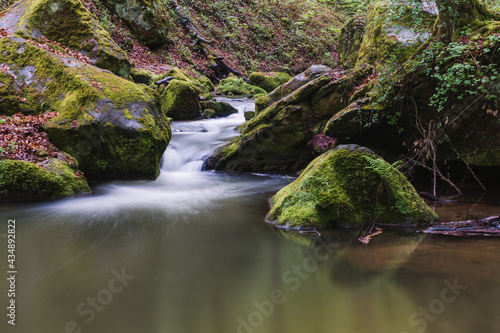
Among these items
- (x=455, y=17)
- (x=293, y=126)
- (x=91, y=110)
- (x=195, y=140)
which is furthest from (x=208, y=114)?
(x=455, y=17)

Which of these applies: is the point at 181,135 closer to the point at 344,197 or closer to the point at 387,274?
the point at 344,197

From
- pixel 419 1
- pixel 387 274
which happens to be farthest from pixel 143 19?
pixel 387 274

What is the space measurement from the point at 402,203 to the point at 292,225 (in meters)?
1.55

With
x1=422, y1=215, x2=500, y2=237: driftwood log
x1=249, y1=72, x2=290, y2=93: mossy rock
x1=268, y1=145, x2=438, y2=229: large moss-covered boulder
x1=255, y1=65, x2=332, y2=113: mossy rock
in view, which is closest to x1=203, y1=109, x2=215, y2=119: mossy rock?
x1=255, y1=65, x2=332, y2=113: mossy rock

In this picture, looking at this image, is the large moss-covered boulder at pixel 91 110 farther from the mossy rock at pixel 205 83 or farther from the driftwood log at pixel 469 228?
the mossy rock at pixel 205 83

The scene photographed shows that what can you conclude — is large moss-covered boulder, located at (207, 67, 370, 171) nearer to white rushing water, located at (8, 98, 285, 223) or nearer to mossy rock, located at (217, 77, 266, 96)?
white rushing water, located at (8, 98, 285, 223)

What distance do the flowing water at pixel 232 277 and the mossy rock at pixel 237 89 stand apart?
13972 mm

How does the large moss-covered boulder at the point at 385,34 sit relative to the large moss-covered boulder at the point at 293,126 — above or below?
above

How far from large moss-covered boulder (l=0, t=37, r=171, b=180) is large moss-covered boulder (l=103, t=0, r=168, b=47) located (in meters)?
11.1

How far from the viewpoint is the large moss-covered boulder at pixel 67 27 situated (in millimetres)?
9555

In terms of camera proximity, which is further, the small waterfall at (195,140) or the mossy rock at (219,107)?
the mossy rock at (219,107)

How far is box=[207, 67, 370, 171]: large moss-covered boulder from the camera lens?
28.3ft

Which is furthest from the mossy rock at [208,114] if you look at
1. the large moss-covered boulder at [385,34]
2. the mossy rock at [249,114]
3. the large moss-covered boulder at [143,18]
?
the large moss-covered boulder at [143,18]

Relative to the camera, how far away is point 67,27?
9922 mm
